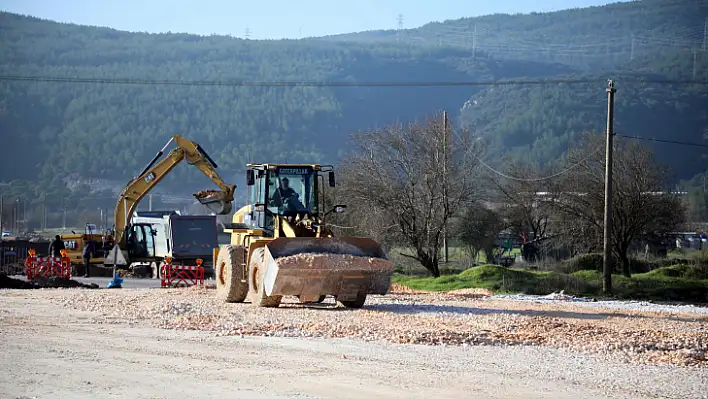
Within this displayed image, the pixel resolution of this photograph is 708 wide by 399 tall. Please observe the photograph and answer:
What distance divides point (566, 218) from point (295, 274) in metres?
26.8

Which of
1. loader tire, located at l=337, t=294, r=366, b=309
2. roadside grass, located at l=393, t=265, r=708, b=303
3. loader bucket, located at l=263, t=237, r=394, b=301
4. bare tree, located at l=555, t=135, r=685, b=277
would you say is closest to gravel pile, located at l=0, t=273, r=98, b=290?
roadside grass, located at l=393, t=265, r=708, b=303

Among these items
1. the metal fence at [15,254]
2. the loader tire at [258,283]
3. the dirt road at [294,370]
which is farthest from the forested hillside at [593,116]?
the dirt road at [294,370]

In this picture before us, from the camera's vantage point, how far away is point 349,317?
1989 centimetres

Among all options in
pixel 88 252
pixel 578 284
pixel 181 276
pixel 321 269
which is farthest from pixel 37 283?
pixel 578 284

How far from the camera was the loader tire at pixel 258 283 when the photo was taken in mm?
22000

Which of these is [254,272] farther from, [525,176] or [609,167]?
[525,176]

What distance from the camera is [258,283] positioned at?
2233cm

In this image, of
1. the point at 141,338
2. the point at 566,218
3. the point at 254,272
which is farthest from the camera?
the point at 566,218

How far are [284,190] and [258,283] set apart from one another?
10.2 ft

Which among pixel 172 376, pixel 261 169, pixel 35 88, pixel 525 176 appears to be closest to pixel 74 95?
pixel 35 88

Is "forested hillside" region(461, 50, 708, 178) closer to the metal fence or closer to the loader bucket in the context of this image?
the metal fence

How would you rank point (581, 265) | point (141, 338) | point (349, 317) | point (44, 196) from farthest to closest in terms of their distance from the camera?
point (44, 196)
point (581, 265)
point (349, 317)
point (141, 338)

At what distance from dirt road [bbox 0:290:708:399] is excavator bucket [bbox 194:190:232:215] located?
2151 centimetres

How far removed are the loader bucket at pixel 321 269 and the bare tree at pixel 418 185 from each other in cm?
1780
